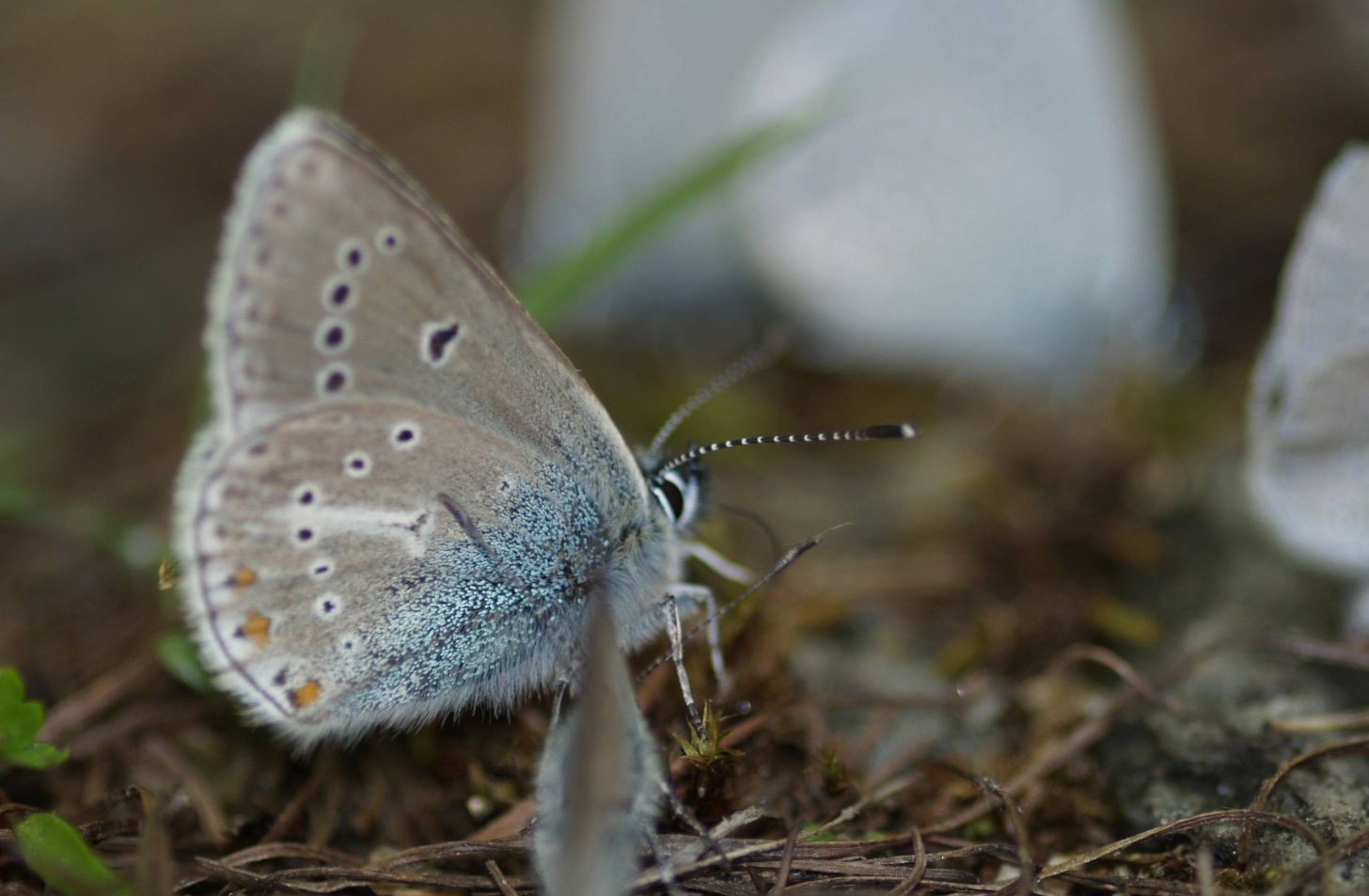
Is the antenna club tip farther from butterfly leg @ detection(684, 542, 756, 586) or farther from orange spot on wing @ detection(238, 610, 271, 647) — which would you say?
orange spot on wing @ detection(238, 610, 271, 647)

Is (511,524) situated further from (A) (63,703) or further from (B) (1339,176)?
(B) (1339,176)

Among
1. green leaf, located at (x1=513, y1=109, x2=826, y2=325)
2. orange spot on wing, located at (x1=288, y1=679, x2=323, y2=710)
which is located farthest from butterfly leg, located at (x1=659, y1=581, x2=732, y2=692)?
green leaf, located at (x1=513, y1=109, x2=826, y2=325)

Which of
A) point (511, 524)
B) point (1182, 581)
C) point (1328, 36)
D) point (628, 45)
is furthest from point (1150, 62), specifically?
point (511, 524)

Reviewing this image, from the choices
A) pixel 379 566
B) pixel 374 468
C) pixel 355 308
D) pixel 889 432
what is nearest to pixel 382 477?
pixel 374 468

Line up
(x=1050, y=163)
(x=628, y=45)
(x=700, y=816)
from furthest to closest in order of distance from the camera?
(x=628, y=45) < (x=1050, y=163) < (x=700, y=816)

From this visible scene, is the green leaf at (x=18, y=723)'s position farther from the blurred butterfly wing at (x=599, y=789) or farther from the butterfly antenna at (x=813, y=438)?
the butterfly antenna at (x=813, y=438)

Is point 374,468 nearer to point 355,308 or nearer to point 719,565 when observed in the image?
point 355,308

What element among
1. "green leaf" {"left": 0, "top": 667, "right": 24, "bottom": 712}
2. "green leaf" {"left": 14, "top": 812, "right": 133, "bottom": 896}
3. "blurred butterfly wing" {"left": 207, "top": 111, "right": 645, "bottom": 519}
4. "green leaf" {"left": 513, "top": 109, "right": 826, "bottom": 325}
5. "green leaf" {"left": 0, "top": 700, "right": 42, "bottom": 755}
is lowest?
"green leaf" {"left": 14, "top": 812, "right": 133, "bottom": 896}
